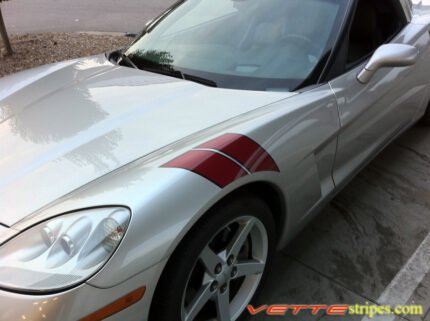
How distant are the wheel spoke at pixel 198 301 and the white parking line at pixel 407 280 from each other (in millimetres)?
849

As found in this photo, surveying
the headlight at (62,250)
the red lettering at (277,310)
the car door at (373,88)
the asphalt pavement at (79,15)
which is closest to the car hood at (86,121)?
the headlight at (62,250)

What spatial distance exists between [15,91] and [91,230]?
1.33 m

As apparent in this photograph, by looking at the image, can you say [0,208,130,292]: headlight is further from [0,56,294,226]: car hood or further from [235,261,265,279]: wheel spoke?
[235,261,265,279]: wheel spoke

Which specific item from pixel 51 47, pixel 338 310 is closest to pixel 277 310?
pixel 338 310

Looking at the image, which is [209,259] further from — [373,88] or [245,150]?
[373,88]

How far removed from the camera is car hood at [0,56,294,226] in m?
1.54

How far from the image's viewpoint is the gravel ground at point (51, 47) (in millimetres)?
5879

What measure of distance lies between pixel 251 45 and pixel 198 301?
141cm

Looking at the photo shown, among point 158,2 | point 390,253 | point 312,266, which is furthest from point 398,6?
point 158,2

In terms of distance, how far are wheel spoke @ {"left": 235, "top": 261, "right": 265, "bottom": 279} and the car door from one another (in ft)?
2.19

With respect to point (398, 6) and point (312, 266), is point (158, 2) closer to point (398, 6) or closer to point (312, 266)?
point (398, 6)

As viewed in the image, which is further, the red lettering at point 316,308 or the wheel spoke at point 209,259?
the red lettering at point 316,308

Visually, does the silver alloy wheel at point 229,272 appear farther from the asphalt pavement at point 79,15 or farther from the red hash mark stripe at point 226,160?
the asphalt pavement at point 79,15

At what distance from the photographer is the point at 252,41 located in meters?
2.39
